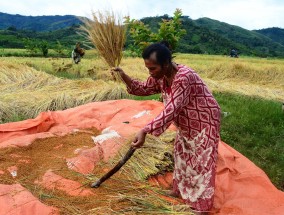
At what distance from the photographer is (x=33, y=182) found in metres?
2.58

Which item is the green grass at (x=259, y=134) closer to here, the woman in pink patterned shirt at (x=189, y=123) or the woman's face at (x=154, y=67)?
the woman in pink patterned shirt at (x=189, y=123)

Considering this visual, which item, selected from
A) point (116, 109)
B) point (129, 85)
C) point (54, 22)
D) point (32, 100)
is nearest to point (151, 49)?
point (129, 85)

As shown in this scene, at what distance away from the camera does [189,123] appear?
94.9 inches

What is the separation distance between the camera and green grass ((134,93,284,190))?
3.87 m

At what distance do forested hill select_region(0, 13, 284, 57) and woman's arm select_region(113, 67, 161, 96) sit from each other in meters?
2.10

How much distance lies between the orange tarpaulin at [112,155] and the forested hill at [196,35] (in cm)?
117

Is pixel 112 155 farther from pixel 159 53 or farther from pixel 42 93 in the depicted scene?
pixel 42 93

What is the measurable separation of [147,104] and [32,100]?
166 cm

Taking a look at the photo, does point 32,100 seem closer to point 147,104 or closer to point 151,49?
point 147,104

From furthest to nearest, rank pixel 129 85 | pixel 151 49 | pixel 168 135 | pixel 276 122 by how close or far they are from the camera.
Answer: pixel 276 122
pixel 168 135
pixel 129 85
pixel 151 49

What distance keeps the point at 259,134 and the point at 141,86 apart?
236cm

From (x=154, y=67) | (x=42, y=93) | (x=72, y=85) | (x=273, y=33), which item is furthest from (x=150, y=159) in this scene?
(x=273, y=33)

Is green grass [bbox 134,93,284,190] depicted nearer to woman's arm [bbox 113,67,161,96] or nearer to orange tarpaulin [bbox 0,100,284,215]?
orange tarpaulin [bbox 0,100,284,215]

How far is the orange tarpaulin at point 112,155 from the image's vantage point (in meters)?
2.37
